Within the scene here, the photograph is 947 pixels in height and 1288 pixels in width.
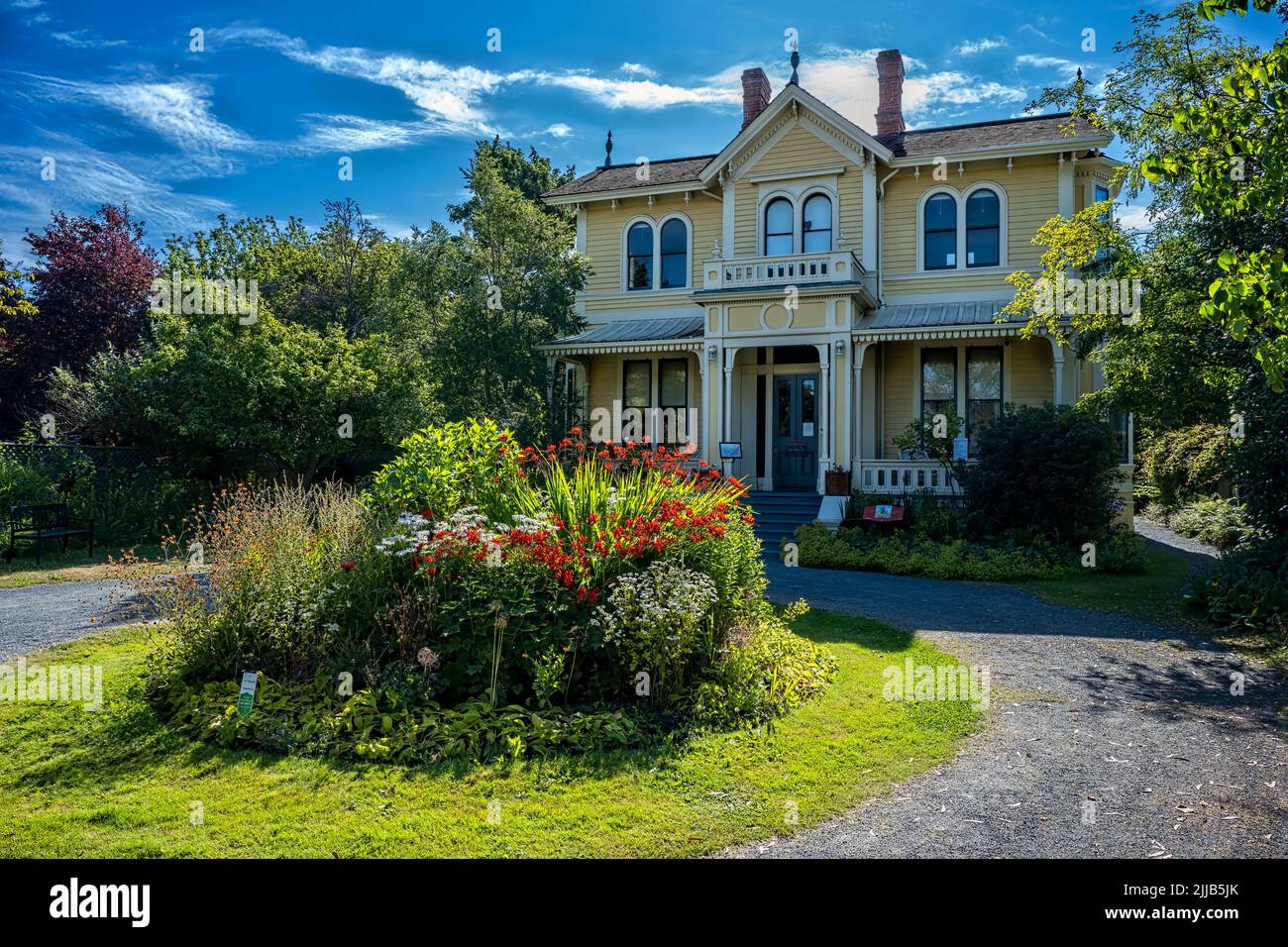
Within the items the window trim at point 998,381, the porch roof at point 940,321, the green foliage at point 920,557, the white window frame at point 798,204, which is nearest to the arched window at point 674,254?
the white window frame at point 798,204

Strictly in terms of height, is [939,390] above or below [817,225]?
below

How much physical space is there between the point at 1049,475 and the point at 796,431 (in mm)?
6598

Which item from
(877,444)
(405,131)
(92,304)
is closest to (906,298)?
(877,444)

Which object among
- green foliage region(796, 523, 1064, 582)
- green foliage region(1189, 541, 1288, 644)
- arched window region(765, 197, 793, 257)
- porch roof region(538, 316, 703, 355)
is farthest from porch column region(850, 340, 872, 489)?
green foliage region(1189, 541, 1288, 644)

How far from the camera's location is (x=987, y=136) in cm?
1886

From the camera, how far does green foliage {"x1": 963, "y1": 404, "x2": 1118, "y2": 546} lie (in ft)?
44.2

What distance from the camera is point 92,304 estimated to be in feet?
83.6

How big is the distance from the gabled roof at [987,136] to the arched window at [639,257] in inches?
253

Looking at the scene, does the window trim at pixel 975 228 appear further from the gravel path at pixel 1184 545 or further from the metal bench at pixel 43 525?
the metal bench at pixel 43 525

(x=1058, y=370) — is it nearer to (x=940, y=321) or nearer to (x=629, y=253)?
(x=940, y=321)

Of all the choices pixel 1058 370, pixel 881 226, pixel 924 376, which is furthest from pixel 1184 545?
pixel 881 226

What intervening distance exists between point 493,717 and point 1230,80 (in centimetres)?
687

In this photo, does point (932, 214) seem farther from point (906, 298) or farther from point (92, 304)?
point (92, 304)

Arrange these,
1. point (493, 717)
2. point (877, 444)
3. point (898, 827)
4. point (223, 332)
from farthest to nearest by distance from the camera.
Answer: point (877, 444) < point (223, 332) < point (493, 717) < point (898, 827)
